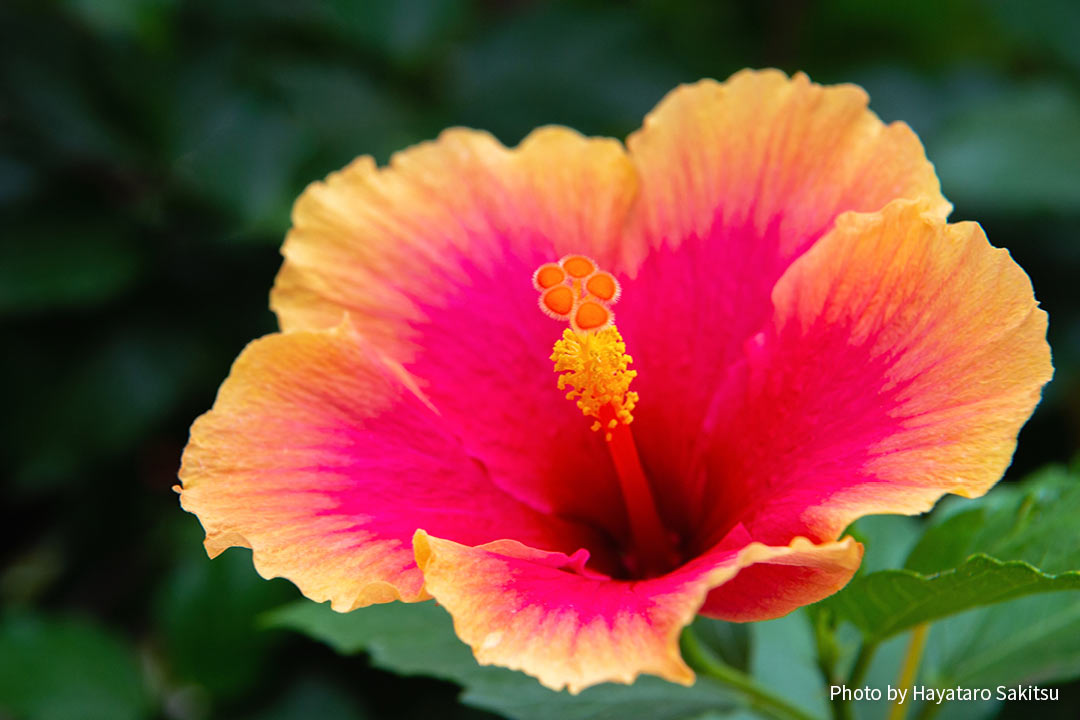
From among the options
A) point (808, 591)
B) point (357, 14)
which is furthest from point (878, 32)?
point (808, 591)

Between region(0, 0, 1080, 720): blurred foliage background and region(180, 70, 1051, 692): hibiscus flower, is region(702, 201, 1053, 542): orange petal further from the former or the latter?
region(0, 0, 1080, 720): blurred foliage background

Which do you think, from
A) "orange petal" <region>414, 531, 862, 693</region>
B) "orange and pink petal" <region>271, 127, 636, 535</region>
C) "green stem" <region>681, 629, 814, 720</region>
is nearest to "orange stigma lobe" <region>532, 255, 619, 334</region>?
"orange and pink petal" <region>271, 127, 636, 535</region>

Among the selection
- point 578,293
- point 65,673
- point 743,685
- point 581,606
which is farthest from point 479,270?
point 65,673

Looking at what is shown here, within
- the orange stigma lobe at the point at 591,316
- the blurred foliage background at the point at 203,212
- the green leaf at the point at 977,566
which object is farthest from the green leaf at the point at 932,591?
the blurred foliage background at the point at 203,212

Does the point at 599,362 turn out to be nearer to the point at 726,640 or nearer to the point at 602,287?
the point at 602,287

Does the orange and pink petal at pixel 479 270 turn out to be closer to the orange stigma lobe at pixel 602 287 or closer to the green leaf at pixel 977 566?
the orange stigma lobe at pixel 602 287
